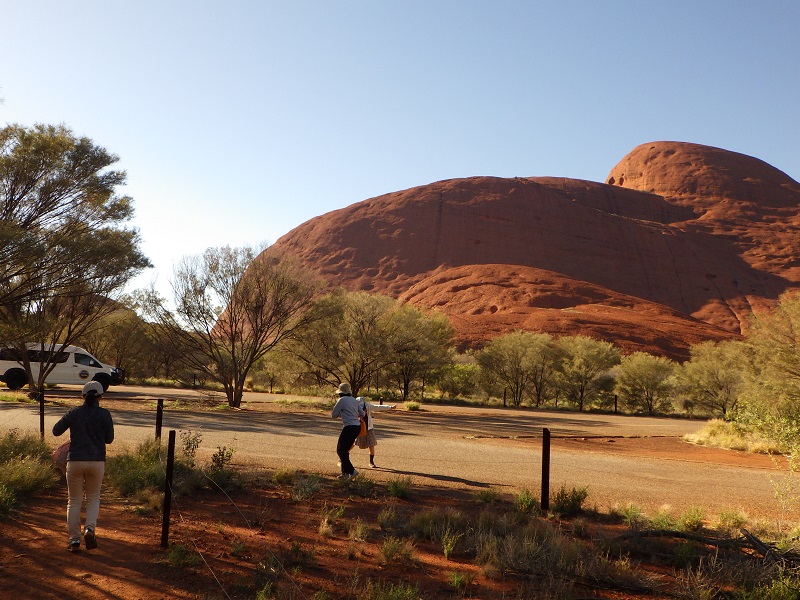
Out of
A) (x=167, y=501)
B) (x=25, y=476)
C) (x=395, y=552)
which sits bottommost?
(x=395, y=552)

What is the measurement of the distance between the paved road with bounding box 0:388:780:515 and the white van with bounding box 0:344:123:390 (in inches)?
312

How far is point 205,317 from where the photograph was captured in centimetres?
2492

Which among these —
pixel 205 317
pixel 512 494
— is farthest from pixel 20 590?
pixel 205 317

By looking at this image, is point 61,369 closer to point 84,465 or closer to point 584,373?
point 84,465

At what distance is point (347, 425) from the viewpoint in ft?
31.5

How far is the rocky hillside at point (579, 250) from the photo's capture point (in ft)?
261

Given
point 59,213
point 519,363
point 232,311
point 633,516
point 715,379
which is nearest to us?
point 633,516

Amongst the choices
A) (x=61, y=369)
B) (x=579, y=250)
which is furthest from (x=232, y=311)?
(x=579, y=250)

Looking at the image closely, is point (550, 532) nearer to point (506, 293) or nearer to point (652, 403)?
point (652, 403)

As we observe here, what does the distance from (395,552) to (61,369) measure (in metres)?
28.0

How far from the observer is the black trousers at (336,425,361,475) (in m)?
9.38

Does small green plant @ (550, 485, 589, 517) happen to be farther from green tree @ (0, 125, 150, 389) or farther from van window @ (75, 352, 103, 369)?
van window @ (75, 352, 103, 369)

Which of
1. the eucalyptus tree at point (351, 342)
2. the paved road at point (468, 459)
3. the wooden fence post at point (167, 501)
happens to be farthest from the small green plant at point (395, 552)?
the eucalyptus tree at point (351, 342)

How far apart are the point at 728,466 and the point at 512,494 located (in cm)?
858
